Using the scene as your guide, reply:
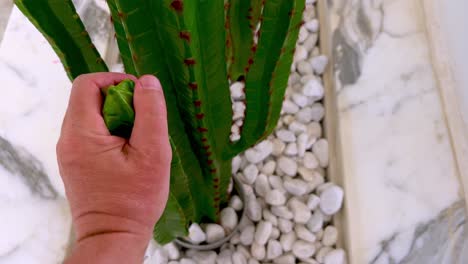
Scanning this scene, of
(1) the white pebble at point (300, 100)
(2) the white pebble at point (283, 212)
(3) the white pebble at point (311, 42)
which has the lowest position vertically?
(2) the white pebble at point (283, 212)

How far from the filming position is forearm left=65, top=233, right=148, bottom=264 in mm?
417

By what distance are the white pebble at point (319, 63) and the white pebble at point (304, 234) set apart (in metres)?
0.40

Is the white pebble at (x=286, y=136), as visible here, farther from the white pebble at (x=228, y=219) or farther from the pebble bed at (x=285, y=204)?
the white pebble at (x=228, y=219)

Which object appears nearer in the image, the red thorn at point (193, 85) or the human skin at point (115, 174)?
the human skin at point (115, 174)

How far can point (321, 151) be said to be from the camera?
1.07 metres

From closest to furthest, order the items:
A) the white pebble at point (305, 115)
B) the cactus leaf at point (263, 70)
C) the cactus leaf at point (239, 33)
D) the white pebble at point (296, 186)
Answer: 1. the cactus leaf at point (263, 70)
2. the cactus leaf at point (239, 33)
3. the white pebble at point (296, 186)
4. the white pebble at point (305, 115)

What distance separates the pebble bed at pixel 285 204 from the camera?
0.96 metres

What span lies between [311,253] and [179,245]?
27 cm

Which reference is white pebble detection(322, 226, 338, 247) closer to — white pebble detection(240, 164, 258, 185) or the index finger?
white pebble detection(240, 164, 258, 185)

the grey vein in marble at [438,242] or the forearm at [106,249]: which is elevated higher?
the forearm at [106,249]

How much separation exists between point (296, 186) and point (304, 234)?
0.10 meters

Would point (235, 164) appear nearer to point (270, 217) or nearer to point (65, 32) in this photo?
point (270, 217)

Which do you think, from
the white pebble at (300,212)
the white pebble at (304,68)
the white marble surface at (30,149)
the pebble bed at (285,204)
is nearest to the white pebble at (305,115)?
the pebble bed at (285,204)

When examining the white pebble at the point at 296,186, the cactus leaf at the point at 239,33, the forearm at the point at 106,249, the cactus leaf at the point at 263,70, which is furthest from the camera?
the white pebble at the point at 296,186
